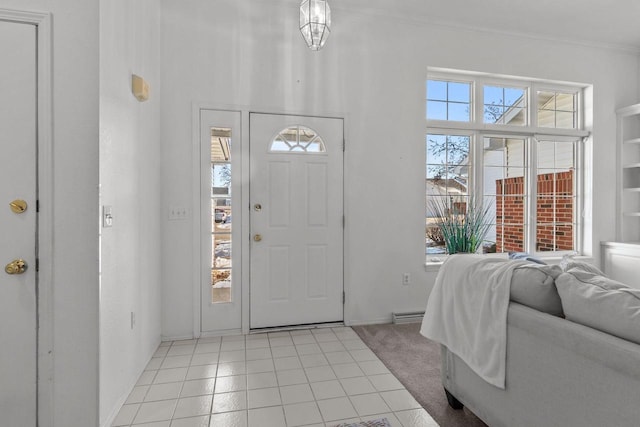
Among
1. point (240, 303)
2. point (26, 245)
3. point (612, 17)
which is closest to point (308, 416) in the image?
point (240, 303)

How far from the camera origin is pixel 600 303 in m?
1.18

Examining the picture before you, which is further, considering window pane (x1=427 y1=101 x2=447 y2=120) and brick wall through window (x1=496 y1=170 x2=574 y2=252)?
brick wall through window (x1=496 y1=170 x2=574 y2=252)

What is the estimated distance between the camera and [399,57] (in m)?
3.41

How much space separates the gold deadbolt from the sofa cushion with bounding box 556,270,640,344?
7.92 feet

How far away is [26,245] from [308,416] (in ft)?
A: 5.51

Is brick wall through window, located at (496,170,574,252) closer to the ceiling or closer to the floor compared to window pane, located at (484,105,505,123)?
closer to the floor

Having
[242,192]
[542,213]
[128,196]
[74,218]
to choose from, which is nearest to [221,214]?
[242,192]

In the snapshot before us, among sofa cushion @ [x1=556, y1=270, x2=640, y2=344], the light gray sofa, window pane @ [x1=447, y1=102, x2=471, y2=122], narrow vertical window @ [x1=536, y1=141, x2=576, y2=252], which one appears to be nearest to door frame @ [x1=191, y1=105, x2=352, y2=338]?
window pane @ [x1=447, y1=102, x2=471, y2=122]

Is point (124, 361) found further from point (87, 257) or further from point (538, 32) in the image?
point (538, 32)

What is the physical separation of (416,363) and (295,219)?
1.58 meters

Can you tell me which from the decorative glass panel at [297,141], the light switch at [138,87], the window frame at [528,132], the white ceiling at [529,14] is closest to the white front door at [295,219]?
the decorative glass panel at [297,141]

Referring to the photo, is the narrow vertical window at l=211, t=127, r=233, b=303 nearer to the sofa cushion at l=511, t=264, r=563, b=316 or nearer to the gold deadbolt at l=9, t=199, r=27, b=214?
the gold deadbolt at l=9, t=199, r=27, b=214

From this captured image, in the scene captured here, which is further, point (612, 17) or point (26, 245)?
point (612, 17)

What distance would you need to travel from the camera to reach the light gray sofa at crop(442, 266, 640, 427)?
1.05 m
